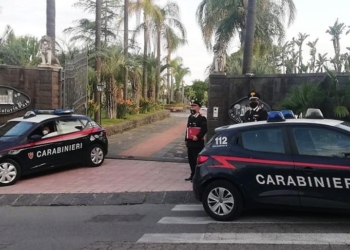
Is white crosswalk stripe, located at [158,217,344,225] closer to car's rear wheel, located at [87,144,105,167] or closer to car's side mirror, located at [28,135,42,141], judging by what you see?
car's side mirror, located at [28,135,42,141]

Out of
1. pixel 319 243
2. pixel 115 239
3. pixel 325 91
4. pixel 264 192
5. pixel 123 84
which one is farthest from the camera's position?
pixel 123 84

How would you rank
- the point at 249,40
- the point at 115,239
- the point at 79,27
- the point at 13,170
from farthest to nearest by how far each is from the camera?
the point at 79,27
the point at 249,40
the point at 13,170
the point at 115,239

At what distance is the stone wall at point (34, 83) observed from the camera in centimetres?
1521

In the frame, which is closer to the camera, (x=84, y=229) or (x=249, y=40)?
(x=84, y=229)

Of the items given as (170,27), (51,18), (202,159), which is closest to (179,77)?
(170,27)

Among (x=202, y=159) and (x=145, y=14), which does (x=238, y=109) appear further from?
(x=145, y=14)

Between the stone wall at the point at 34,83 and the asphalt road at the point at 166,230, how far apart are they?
26.7 ft

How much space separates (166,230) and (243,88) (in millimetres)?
7630

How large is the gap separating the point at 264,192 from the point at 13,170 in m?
5.83

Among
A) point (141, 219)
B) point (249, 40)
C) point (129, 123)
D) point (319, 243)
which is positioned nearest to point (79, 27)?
point (129, 123)

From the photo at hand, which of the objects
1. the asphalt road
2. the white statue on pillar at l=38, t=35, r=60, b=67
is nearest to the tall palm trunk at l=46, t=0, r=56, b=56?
the white statue on pillar at l=38, t=35, r=60, b=67

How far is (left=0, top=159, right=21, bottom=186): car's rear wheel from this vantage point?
9648 millimetres

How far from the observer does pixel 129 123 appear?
73.0ft

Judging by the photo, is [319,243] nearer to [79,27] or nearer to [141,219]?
[141,219]
